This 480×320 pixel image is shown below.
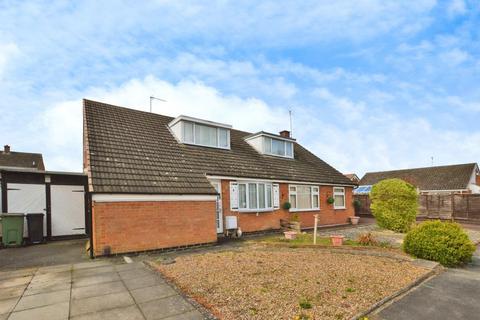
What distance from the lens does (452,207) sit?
20.3 m

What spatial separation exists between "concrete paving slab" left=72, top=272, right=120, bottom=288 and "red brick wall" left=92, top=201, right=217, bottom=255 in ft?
6.79

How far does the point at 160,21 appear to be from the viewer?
879 cm

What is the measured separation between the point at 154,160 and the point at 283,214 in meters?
7.35

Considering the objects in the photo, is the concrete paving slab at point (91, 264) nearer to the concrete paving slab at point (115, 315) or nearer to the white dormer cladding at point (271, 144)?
the concrete paving slab at point (115, 315)

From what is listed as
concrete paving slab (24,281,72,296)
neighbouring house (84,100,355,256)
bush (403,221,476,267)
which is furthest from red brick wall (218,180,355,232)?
concrete paving slab (24,281,72,296)

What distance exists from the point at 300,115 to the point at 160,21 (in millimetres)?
16335

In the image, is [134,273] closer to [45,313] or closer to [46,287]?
[46,287]

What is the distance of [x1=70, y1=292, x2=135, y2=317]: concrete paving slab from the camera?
181 inches

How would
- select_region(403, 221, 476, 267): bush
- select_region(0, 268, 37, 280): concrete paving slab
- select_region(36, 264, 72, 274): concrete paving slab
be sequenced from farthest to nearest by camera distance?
select_region(403, 221, 476, 267): bush
select_region(36, 264, 72, 274): concrete paving slab
select_region(0, 268, 37, 280): concrete paving slab

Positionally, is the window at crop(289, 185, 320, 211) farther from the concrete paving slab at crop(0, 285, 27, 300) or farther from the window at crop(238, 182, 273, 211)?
the concrete paving slab at crop(0, 285, 27, 300)

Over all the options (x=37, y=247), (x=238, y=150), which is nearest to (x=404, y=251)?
(x=238, y=150)

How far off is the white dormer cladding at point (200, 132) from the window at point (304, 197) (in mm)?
4529

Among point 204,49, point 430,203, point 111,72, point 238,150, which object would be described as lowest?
point 430,203

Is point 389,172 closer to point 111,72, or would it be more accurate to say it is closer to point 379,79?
point 379,79
